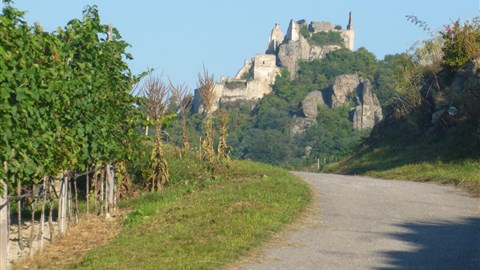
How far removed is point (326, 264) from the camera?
9.89 meters

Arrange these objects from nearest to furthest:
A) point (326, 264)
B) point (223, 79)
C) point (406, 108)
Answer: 1. point (326, 264)
2. point (406, 108)
3. point (223, 79)

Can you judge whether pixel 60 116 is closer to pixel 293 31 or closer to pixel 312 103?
pixel 312 103

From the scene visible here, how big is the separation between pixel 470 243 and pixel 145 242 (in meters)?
4.09

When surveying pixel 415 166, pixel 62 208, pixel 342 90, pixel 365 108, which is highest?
pixel 342 90

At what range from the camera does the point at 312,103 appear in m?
112

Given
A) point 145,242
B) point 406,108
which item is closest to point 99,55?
point 145,242

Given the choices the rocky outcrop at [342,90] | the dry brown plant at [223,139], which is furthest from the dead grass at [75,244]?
the rocky outcrop at [342,90]

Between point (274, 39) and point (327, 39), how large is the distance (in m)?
11.8

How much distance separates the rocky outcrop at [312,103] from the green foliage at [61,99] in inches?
3587

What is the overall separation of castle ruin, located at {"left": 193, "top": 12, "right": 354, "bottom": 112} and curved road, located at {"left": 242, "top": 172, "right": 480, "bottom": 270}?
107667 mm

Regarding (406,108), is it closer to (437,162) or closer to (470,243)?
(437,162)

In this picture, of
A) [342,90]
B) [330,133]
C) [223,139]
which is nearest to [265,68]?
[342,90]

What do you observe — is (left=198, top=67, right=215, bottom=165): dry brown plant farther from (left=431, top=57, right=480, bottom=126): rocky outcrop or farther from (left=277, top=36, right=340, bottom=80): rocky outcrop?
(left=277, top=36, right=340, bottom=80): rocky outcrop

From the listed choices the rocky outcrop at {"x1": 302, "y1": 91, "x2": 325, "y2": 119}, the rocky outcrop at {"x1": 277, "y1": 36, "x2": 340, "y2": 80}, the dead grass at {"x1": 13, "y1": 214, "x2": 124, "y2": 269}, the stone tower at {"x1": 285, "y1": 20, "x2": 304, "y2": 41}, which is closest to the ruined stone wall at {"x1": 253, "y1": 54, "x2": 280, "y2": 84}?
the rocky outcrop at {"x1": 277, "y1": 36, "x2": 340, "y2": 80}
